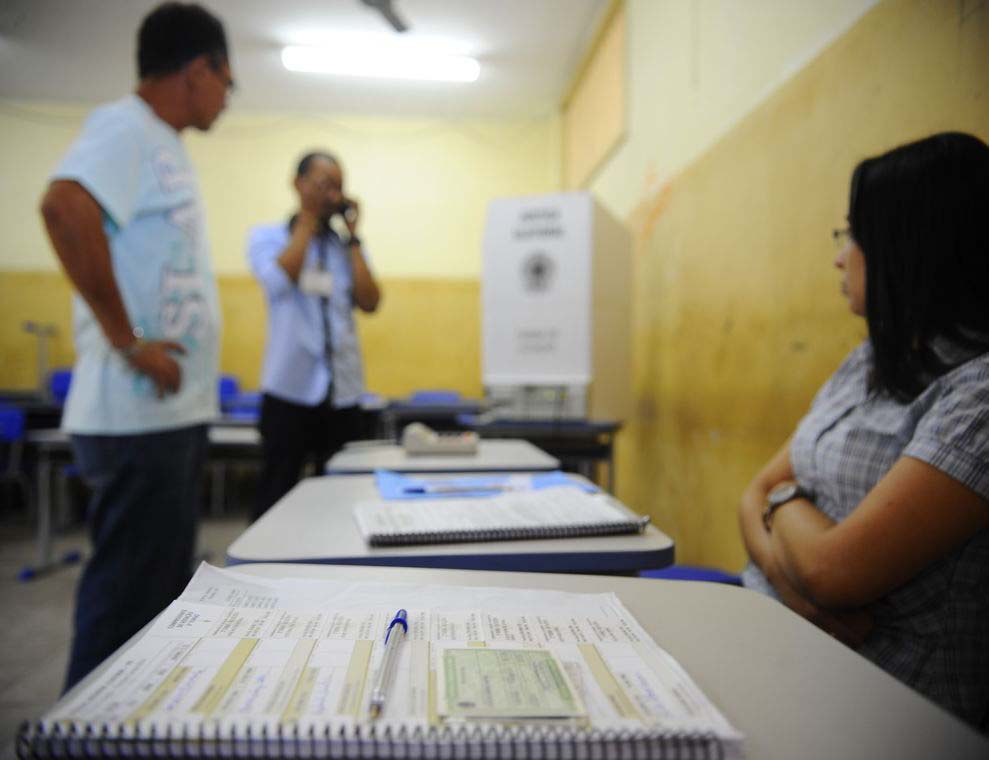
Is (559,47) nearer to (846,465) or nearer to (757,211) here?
(757,211)

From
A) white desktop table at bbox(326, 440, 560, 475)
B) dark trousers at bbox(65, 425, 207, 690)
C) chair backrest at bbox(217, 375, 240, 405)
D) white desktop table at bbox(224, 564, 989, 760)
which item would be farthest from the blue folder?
chair backrest at bbox(217, 375, 240, 405)

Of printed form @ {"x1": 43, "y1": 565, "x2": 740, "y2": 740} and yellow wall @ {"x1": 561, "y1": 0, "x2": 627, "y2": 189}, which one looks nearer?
printed form @ {"x1": 43, "y1": 565, "x2": 740, "y2": 740}

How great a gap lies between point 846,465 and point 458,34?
12.8 feet

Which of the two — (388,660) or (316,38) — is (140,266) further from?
(316,38)

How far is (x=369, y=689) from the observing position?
1.31 feet

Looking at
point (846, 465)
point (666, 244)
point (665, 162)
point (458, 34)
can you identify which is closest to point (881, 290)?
point (846, 465)

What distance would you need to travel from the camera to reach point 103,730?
0.34m

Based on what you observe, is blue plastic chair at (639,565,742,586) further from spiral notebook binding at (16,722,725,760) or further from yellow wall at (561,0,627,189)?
yellow wall at (561,0,627,189)

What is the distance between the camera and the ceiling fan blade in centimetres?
344

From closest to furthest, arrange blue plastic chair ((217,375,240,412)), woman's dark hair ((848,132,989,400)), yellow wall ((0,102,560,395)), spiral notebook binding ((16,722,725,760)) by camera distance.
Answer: spiral notebook binding ((16,722,725,760)), woman's dark hair ((848,132,989,400)), blue plastic chair ((217,375,240,412)), yellow wall ((0,102,560,395))

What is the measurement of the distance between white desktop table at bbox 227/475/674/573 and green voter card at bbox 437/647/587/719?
316 mm

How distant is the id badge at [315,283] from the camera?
6.75ft

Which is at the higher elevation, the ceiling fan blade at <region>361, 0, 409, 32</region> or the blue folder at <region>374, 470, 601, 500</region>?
the ceiling fan blade at <region>361, 0, 409, 32</region>

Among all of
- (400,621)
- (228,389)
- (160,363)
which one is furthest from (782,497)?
(228,389)
